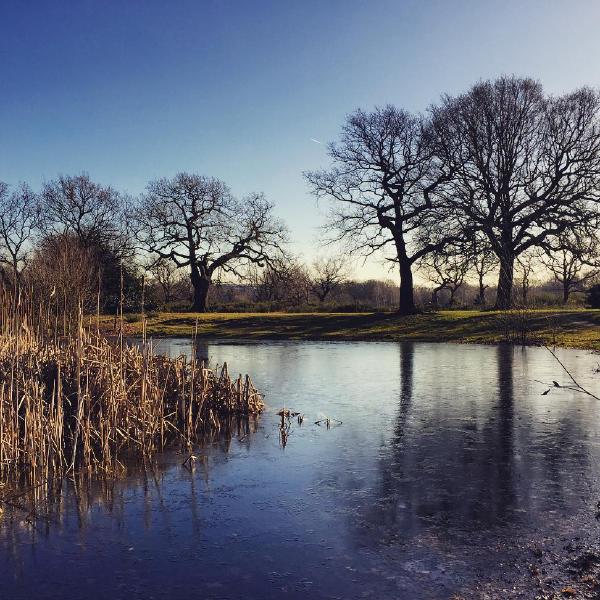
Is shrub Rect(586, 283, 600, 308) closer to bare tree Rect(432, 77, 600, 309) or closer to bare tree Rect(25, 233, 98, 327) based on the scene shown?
bare tree Rect(432, 77, 600, 309)

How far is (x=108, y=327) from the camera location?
→ 96.9 feet

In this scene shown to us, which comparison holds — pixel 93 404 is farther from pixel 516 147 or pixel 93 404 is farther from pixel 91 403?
pixel 516 147

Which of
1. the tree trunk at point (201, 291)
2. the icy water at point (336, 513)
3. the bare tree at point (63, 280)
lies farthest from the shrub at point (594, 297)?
the bare tree at point (63, 280)

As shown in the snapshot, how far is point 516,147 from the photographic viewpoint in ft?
115

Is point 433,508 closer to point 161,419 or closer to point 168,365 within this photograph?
point 161,419

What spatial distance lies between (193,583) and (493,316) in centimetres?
2909

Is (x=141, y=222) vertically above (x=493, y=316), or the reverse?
(x=141, y=222)

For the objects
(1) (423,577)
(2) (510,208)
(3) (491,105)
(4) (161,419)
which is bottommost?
(1) (423,577)

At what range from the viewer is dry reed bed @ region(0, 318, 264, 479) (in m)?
7.96

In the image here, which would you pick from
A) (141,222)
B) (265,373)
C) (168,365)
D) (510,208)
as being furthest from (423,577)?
(141,222)

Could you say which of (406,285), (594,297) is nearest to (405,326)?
(406,285)

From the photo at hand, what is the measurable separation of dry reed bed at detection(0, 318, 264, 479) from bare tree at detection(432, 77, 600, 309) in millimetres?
26130

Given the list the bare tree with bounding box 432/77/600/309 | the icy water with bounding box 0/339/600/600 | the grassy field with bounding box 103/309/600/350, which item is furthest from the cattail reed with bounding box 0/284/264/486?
the bare tree with bounding box 432/77/600/309

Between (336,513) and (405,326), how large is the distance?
26.8 metres
